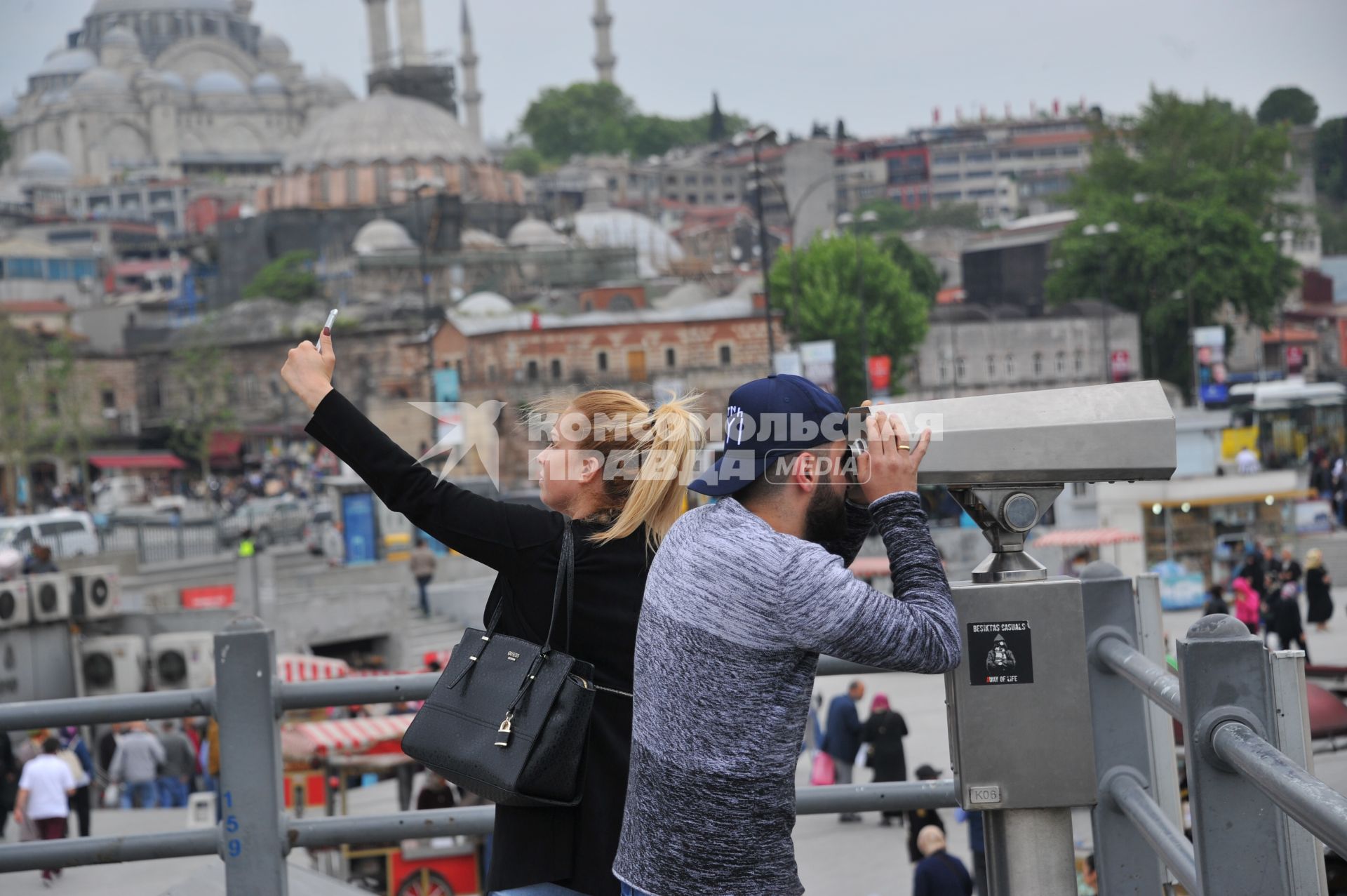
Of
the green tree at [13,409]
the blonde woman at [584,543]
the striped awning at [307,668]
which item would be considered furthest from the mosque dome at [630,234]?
the blonde woman at [584,543]

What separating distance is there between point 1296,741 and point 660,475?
110 cm

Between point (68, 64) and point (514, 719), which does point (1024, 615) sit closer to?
point (514, 719)

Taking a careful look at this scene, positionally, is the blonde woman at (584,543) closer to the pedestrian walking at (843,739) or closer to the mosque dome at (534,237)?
the pedestrian walking at (843,739)

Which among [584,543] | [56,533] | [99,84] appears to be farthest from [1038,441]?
[99,84]

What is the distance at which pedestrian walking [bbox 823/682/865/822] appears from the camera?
37.7 ft

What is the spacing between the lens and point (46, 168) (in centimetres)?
11481

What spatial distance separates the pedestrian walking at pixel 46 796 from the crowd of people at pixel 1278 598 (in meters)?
9.88

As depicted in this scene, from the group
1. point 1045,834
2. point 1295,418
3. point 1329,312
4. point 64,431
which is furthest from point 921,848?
point 1329,312

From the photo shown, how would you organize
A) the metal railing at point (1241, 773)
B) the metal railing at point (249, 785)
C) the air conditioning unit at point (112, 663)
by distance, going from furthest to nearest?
the air conditioning unit at point (112, 663) → the metal railing at point (249, 785) → the metal railing at point (1241, 773)

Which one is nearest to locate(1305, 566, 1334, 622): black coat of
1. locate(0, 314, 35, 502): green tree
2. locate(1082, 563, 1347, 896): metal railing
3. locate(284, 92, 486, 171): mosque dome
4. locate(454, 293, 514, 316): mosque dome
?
locate(1082, 563, 1347, 896): metal railing

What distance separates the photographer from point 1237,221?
58219mm

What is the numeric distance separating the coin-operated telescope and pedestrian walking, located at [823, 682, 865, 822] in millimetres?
9015

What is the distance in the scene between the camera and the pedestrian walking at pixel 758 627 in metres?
2.21

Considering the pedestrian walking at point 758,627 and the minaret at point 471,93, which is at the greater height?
the minaret at point 471,93
